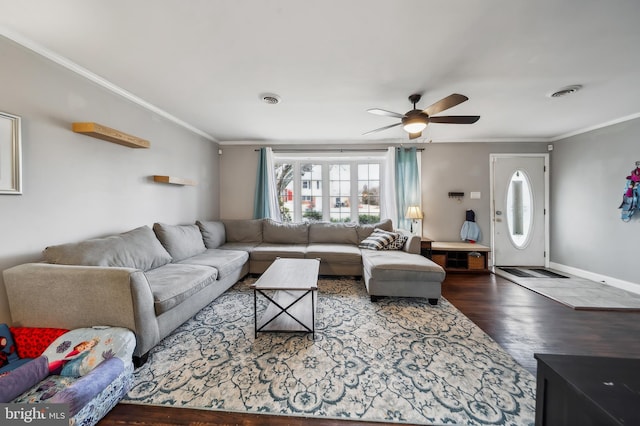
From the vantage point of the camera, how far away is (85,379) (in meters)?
1.23

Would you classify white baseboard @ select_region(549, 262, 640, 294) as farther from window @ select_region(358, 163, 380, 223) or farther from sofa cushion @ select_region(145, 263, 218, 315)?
sofa cushion @ select_region(145, 263, 218, 315)

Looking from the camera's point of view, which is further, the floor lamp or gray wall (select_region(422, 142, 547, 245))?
gray wall (select_region(422, 142, 547, 245))

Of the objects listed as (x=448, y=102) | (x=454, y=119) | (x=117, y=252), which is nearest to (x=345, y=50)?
(x=448, y=102)

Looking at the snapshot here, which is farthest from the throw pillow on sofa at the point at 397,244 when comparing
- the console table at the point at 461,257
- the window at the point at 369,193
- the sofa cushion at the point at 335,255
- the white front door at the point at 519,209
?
the white front door at the point at 519,209

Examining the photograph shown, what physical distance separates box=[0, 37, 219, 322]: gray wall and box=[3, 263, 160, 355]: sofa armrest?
23 cm

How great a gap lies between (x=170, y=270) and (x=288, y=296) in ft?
4.16

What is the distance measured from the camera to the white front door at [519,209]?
4340 millimetres

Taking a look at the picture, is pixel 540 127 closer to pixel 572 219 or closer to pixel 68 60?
pixel 572 219

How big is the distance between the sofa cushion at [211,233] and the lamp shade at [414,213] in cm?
332

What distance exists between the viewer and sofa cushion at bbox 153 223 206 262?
9.27 ft

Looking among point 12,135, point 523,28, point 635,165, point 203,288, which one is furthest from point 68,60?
point 635,165

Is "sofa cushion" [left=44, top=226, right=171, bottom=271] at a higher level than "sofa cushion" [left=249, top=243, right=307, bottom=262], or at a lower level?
higher

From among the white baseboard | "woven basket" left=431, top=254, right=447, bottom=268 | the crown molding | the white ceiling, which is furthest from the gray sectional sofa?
the white baseboard

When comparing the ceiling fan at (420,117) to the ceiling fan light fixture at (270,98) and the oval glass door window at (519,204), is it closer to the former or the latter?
the ceiling fan light fixture at (270,98)
